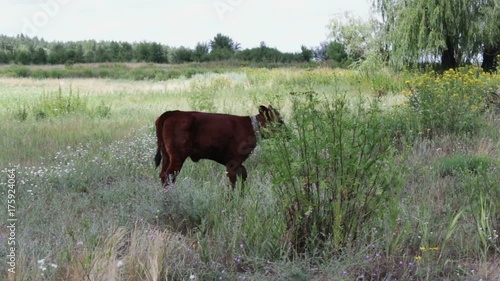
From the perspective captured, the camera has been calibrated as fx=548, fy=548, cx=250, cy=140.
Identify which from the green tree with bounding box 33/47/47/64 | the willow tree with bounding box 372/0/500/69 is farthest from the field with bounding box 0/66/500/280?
the green tree with bounding box 33/47/47/64

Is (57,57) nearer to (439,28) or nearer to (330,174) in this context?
(439,28)

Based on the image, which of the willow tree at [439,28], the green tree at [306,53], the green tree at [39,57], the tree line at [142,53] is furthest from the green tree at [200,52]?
the willow tree at [439,28]

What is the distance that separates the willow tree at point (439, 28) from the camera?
19.7 m

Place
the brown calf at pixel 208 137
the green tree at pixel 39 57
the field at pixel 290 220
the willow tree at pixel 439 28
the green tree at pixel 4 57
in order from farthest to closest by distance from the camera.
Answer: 1. the green tree at pixel 39 57
2. the green tree at pixel 4 57
3. the willow tree at pixel 439 28
4. the brown calf at pixel 208 137
5. the field at pixel 290 220

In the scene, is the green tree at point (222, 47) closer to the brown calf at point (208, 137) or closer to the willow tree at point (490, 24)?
the willow tree at point (490, 24)

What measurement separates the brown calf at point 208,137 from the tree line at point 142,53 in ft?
134

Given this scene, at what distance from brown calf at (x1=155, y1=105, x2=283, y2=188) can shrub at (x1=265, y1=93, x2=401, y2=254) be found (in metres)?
1.36

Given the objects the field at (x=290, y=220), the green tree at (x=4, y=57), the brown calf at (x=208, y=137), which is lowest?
the field at (x=290, y=220)

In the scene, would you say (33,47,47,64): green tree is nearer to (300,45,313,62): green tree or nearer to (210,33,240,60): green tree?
(210,33,240,60): green tree

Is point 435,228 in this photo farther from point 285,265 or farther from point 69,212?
point 69,212

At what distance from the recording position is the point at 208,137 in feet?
17.7

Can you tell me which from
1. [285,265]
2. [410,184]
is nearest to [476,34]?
[410,184]

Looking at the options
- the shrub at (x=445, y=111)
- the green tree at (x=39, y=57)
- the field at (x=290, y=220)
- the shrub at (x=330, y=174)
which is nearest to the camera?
the field at (x=290, y=220)

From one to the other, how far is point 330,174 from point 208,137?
174 cm
